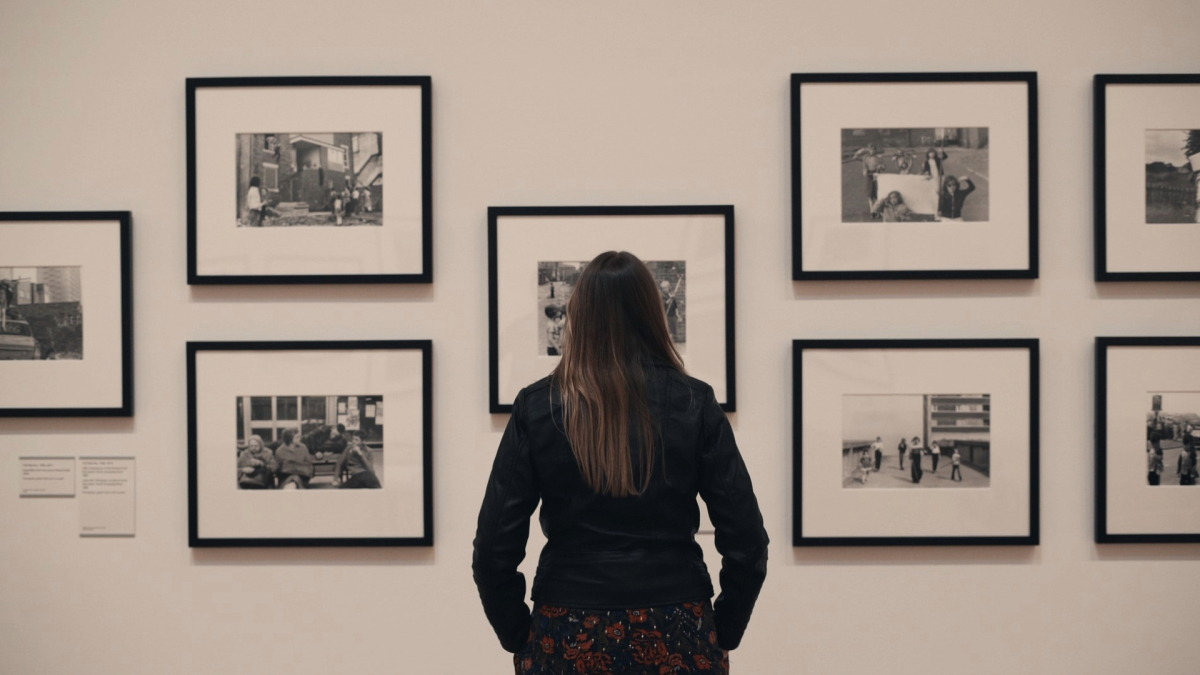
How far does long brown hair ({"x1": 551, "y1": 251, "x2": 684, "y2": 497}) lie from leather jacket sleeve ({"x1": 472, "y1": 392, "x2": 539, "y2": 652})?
0.11 meters

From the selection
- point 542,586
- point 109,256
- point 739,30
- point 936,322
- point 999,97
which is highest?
point 739,30

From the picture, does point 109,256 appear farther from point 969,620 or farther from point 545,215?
point 969,620

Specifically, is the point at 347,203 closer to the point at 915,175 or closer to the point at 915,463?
the point at 915,175

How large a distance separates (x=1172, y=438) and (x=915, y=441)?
29.4 inches

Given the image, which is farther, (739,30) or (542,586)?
(739,30)

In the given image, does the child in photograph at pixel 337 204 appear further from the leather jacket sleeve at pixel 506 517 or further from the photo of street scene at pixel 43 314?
the leather jacket sleeve at pixel 506 517

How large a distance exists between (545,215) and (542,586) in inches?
44.3

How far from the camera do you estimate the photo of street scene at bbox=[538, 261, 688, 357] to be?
231cm

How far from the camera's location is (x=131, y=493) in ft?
7.73

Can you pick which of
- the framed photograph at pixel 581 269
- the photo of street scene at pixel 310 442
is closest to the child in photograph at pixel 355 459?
the photo of street scene at pixel 310 442

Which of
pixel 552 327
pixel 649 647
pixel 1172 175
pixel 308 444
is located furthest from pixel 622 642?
pixel 1172 175

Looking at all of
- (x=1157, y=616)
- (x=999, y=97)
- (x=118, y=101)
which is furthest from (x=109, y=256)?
(x=1157, y=616)

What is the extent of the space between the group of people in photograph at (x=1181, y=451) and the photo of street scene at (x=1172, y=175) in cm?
60

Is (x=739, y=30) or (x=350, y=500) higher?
(x=739, y=30)
